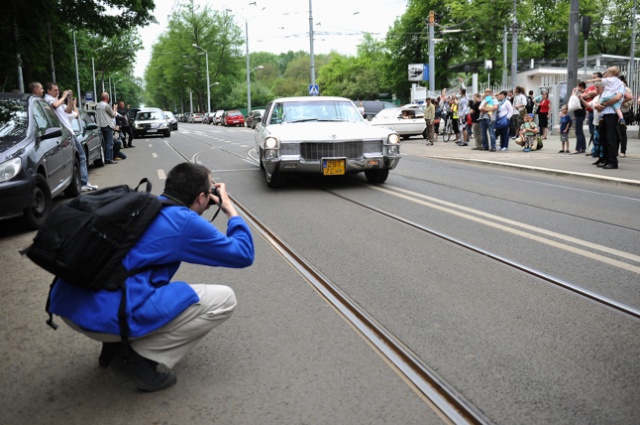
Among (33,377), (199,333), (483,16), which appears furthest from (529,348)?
(483,16)

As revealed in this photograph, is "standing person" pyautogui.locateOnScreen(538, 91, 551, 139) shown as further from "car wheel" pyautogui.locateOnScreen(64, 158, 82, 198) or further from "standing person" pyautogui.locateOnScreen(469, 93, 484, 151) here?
"car wheel" pyautogui.locateOnScreen(64, 158, 82, 198)

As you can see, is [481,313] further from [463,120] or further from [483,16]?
[483,16]

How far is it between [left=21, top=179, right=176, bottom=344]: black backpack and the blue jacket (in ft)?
0.17

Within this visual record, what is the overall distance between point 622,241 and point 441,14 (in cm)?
5724

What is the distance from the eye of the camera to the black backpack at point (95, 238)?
2.88m

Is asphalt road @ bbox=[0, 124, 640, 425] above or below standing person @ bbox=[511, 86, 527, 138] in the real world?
below

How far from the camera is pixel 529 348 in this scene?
12.7 ft

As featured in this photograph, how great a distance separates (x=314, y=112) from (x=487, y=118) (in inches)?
302

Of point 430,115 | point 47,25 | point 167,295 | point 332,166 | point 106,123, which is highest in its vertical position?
point 47,25

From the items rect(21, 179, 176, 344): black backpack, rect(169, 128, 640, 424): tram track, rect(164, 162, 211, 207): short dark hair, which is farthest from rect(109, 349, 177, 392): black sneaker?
rect(169, 128, 640, 424): tram track

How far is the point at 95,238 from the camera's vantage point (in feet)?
9.47

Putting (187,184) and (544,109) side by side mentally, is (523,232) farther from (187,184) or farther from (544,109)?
(544,109)

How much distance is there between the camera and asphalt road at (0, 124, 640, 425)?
10.5 ft

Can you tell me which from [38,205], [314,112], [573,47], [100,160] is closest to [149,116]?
[100,160]
